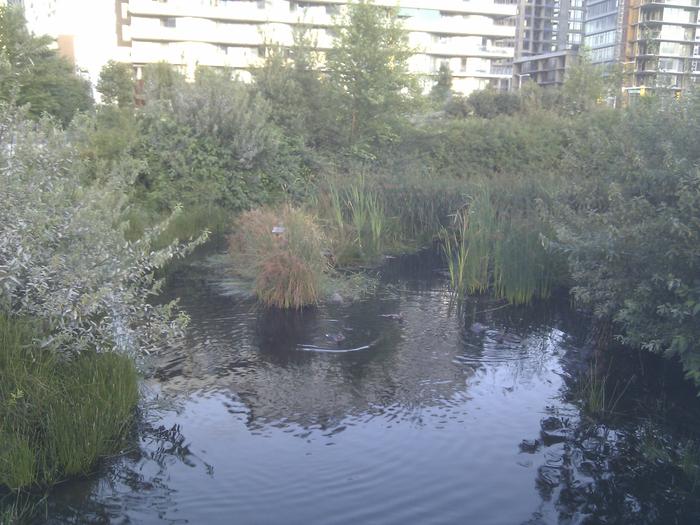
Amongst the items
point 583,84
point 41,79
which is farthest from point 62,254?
point 583,84

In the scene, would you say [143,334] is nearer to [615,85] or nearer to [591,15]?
[615,85]

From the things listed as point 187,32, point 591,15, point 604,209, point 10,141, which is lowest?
point 604,209

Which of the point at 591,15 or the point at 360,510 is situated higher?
the point at 591,15

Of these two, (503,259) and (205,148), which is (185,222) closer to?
(205,148)

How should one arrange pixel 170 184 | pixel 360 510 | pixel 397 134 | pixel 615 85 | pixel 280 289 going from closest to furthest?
pixel 360 510 < pixel 280 289 < pixel 170 184 < pixel 397 134 < pixel 615 85

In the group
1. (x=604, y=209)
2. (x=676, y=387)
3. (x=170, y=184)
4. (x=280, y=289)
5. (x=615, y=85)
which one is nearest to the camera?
(x=676, y=387)

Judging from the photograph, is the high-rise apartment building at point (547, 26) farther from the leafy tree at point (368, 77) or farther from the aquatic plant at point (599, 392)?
the aquatic plant at point (599, 392)

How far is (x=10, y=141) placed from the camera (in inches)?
221

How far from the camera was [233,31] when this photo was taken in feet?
188

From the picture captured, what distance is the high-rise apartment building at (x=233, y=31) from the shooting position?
158 feet

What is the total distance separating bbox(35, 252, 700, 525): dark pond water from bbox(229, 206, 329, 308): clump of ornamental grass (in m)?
0.66

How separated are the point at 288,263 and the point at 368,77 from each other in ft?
42.6

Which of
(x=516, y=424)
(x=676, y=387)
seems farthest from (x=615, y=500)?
(x=676, y=387)

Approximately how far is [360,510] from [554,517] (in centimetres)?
120
